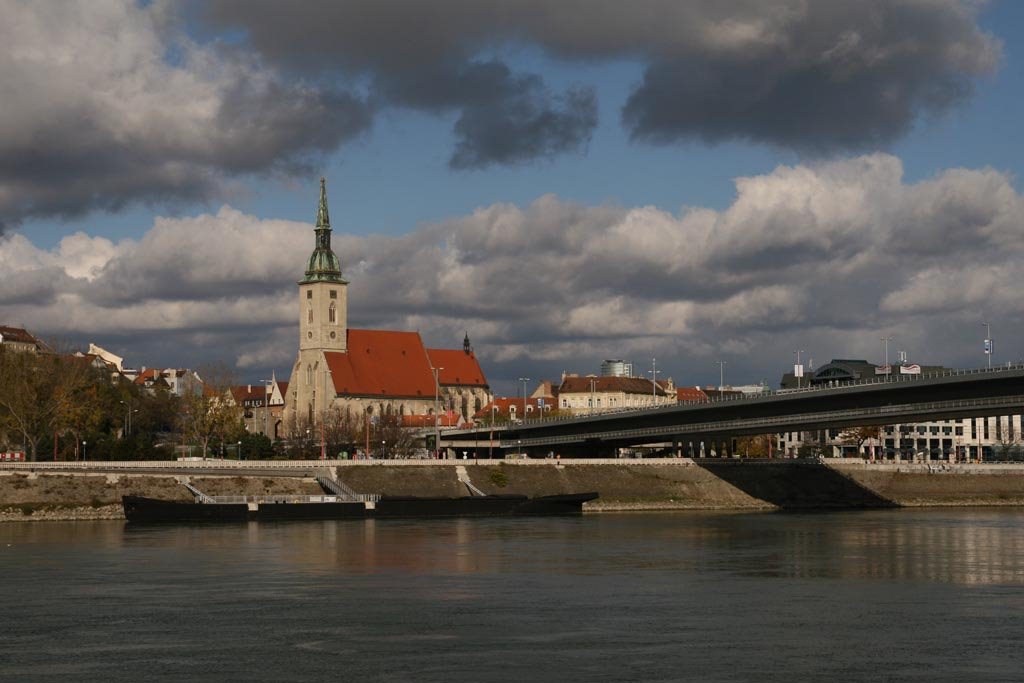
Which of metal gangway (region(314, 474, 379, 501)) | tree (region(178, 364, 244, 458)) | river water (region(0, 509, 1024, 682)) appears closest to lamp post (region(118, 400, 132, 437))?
tree (region(178, 364, 244, 458))

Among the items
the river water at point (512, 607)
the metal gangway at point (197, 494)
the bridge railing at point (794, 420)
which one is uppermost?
the bridge railing at point (794, 420)

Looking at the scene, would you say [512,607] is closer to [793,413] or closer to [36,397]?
[793,413]

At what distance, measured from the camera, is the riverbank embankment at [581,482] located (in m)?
108

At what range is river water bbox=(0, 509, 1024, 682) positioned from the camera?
4072 centimetres

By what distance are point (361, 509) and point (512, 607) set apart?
190ft

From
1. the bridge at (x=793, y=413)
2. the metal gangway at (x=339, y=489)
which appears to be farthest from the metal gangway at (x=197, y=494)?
the bridge at (x=793, y=413)

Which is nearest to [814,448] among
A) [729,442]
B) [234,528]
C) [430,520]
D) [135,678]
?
[729,442]

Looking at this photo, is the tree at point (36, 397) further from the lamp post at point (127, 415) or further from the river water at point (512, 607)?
the river water at point (512, 607)

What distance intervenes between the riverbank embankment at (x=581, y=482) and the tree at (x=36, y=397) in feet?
70.0

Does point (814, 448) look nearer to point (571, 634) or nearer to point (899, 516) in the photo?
point (899, 516)

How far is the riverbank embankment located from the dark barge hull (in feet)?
15.0

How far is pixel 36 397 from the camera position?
13362 cm

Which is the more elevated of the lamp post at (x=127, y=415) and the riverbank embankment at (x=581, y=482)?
the lamp post at (x=127, y=415)

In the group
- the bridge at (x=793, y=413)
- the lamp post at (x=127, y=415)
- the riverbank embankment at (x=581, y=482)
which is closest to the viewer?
the bridge at (x=793, y=413)
